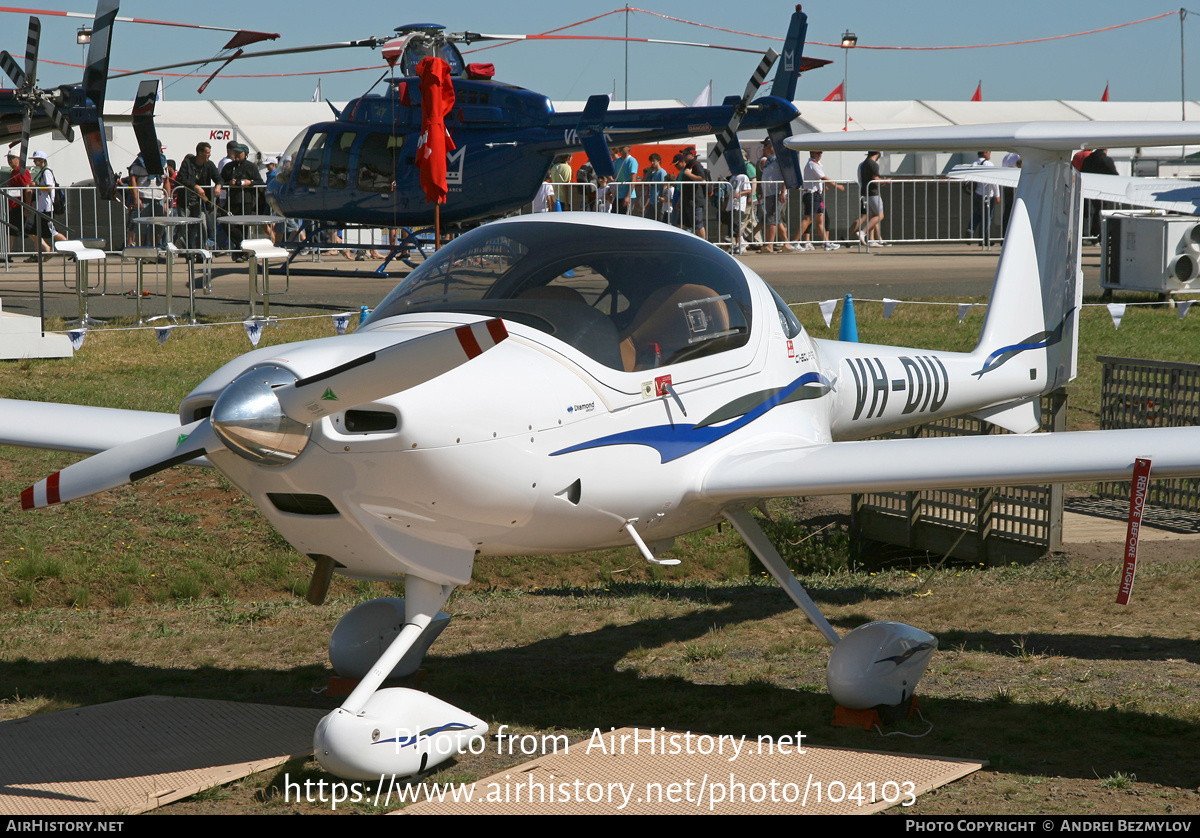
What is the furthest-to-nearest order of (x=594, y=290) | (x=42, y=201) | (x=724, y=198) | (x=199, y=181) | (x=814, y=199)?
(x=814, y=199) < (x=724, y=198) < (x=42, y=201) < (x=199, y=181) < (x=594, y=290)

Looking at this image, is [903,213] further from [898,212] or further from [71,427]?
[71,427]

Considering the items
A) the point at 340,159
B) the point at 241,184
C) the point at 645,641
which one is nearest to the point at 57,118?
the point at 340,159

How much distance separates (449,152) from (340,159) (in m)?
1.74

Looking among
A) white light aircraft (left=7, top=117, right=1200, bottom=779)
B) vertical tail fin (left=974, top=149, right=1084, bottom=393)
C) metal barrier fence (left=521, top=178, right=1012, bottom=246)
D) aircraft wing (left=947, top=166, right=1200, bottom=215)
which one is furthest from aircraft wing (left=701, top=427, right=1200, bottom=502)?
metal barrier fence (left=521, top=178, right=1012, bottom=246)

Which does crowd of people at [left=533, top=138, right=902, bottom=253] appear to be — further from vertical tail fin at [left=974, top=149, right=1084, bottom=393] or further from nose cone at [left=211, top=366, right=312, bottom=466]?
nose cone at [left=211, top=366, right=312, bottom=466]

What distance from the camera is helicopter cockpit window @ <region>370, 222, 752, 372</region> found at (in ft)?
17.0

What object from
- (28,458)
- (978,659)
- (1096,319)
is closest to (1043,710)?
(978,659)

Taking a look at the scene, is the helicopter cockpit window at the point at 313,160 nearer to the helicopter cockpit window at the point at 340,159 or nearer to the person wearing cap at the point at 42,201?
the helicopter cockpit window at the point at 340,159

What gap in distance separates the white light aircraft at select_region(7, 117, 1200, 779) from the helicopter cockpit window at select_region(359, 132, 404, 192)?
13.5 m

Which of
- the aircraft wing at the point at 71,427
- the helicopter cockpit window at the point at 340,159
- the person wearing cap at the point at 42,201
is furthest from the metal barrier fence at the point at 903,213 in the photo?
the aircraft wing at the point at 71,427

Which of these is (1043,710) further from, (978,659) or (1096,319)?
(1096,319)

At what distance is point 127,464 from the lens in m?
4.61

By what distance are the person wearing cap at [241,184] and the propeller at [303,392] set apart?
799 inches

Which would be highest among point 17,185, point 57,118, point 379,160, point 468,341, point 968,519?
point 57,118
